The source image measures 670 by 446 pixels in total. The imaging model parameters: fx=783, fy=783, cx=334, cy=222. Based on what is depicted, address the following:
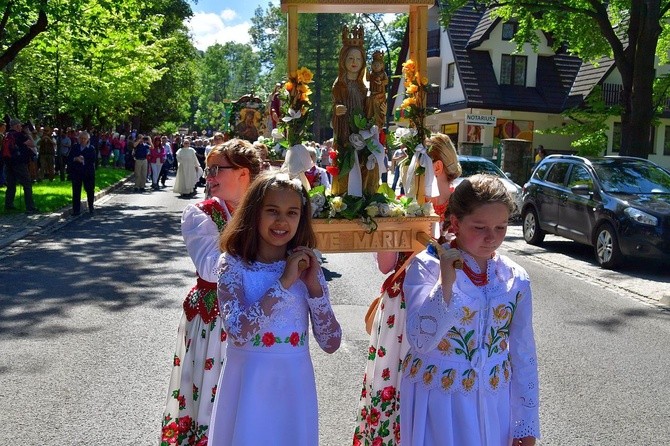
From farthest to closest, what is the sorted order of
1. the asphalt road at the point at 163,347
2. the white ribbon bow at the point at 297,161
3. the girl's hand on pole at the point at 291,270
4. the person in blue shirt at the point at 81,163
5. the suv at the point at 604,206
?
1. the person in blue shirt at the point at 81,163
2. the suv at the point at 604,206
3. the asphalt road at the point at 163,347
4. the white ribbon bow at the point at 297,161
5. the girl's hand on pole at the point at 291,270

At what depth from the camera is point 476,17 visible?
4459cm

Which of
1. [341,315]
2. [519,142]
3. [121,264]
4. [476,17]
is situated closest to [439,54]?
[476,17]

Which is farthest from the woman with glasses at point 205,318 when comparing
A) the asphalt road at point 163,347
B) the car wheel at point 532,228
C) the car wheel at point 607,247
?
the car wheel at point 532,228

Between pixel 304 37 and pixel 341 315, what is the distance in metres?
4.17

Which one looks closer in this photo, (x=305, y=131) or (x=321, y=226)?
(x=321, y=226)

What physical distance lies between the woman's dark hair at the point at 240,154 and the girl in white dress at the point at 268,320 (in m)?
0.87

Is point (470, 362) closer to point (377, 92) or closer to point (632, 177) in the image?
point (377, 92)

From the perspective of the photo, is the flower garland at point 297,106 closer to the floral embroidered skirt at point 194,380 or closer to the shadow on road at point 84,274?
the floral embroidered skirt at point 194,380

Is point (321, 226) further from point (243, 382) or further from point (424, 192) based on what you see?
point (243, 382)

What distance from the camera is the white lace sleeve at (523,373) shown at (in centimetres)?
305

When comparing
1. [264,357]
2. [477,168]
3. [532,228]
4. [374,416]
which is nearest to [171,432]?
[374,416]

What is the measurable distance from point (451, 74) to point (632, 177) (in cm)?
2958

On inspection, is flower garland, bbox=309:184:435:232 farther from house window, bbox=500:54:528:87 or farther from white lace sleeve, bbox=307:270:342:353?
house window, bbox=500:54:528:87

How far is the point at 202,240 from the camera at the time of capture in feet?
12.3
